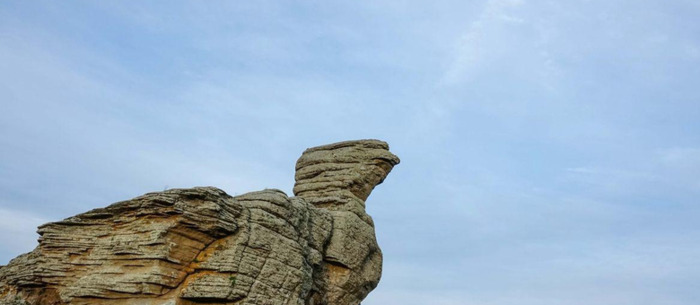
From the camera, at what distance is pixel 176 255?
2223cm

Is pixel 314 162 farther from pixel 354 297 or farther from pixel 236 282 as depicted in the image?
pixel 236 282

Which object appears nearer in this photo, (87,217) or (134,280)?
(134,280)

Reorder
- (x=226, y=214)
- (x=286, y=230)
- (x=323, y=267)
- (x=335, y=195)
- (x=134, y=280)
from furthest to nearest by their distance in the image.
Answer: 1. (x=335, y=195)
2. (x=323, y=267)
3. (x=286, y=230)
4. (x=226, y=214)
5. (x=134, y=280)

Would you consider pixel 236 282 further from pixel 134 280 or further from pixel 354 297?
pixel 354 297

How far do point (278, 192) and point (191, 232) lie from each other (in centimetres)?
473

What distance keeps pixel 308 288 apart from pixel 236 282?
12.1 ft

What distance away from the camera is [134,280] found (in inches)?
847

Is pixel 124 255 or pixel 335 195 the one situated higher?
pixel 335 195

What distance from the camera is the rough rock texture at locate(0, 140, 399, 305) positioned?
862 inches

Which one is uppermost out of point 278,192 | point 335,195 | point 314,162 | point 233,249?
point 314,162

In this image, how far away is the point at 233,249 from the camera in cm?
2288

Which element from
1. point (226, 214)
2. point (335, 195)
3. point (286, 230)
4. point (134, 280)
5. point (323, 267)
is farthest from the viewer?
point (335, 195)

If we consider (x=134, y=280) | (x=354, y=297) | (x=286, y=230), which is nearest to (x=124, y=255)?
(x=134, y=280)

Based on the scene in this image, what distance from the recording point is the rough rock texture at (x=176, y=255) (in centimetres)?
2189
